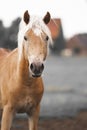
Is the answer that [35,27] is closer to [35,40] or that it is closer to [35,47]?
[35,40]

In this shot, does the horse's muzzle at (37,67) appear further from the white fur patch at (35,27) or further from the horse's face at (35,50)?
the white fur patch at (35,27)

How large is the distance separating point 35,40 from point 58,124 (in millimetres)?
4096

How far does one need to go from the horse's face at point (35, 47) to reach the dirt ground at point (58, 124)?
11.3 ft

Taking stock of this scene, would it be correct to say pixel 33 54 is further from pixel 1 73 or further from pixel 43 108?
pixel 43 108

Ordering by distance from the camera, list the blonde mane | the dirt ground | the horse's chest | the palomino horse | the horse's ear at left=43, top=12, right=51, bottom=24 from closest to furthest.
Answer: the palomino horse < the blonde mane < the horse's ear at left=43, top=12, right=51, bottom=24 < the horse's chest < the dirt ground

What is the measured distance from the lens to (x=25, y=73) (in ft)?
24.8

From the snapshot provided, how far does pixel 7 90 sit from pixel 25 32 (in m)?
0.99

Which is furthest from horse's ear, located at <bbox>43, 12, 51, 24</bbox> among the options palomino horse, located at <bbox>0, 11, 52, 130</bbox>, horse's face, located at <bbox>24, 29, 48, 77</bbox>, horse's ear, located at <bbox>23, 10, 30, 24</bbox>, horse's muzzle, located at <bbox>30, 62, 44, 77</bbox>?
horse's muzzle, located at <bbox>30, 62, 44, 77</bbox>

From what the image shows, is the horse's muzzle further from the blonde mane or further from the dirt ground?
the dirt ground

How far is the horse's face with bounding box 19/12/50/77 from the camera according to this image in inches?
264

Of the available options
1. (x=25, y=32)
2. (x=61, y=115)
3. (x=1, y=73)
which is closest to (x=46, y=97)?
(x=61, y=115)

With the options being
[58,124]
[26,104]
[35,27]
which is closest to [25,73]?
[26,104]

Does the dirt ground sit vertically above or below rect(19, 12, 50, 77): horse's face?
below

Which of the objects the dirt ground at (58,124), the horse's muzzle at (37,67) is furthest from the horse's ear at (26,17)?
the dirt ground at (58,124)
